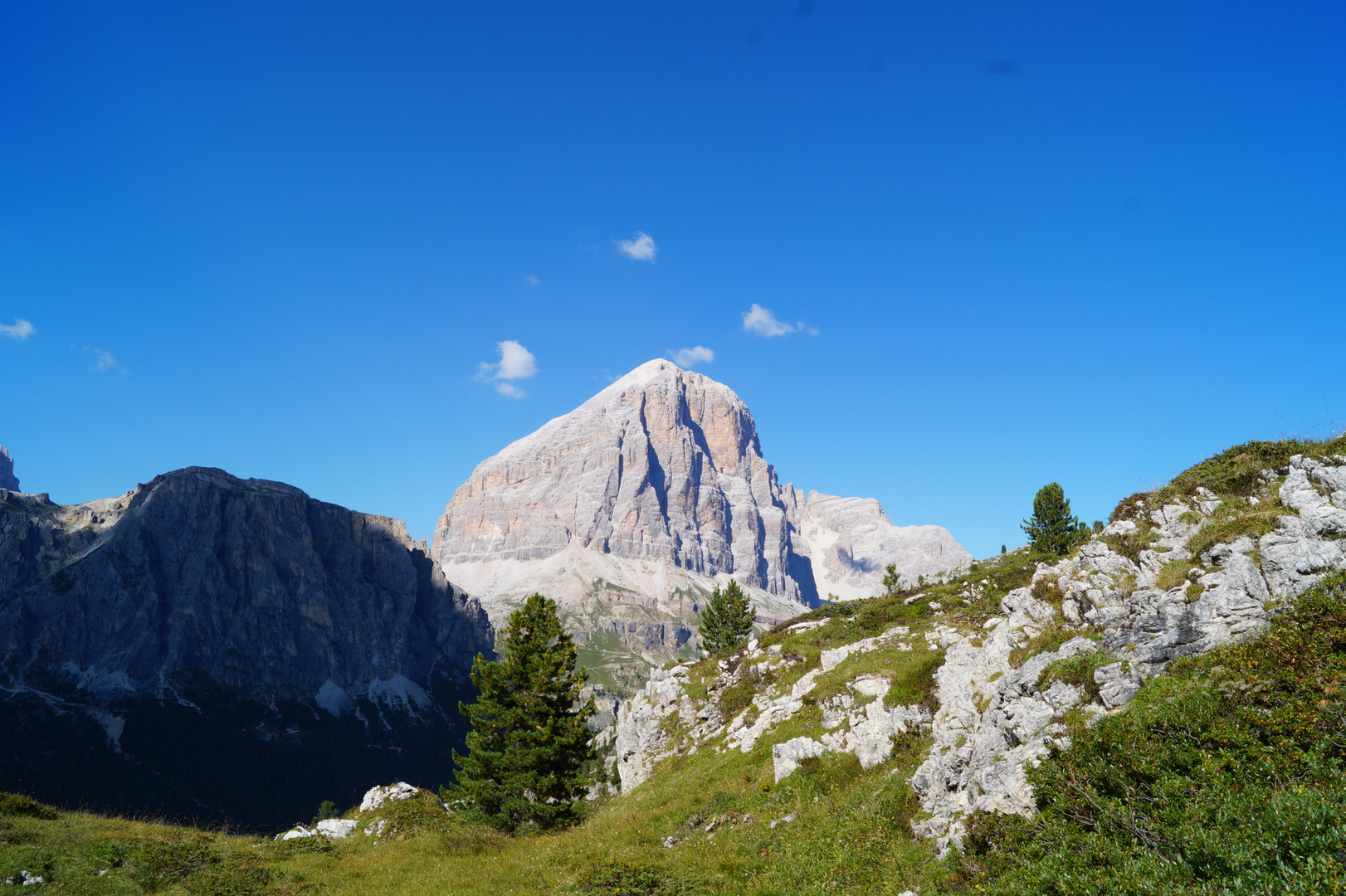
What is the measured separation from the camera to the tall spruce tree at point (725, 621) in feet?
242

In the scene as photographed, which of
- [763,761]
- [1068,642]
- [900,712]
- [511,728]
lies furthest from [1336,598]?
[511,728]

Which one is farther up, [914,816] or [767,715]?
[767,715]

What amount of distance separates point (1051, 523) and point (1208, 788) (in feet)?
166

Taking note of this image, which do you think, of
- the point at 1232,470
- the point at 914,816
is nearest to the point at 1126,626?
the point at 914,816

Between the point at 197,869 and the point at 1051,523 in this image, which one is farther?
the point at 1051,523

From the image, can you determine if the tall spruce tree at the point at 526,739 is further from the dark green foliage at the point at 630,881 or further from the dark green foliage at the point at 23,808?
the dark green foliage at the point at 23,808

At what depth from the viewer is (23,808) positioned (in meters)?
25.9

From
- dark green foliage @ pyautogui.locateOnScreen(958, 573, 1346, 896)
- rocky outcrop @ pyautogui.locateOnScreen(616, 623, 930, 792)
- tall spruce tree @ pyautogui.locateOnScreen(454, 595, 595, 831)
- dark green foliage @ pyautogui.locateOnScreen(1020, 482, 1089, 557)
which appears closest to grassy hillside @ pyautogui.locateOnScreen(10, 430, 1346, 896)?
dark green foliage @ pyautogui.locateOnScreen(958, 573, 1346, 896)

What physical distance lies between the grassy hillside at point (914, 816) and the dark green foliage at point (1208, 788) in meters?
0.04

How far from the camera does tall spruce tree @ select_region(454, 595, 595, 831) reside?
31859 millimetres

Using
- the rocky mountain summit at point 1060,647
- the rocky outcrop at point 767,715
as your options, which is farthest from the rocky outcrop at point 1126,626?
the rocky outcrop at point 767,715

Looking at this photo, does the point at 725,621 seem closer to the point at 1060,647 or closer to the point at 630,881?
the point at 630,881

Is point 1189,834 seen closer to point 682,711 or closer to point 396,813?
point 396,813

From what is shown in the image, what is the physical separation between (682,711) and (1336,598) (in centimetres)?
3453
